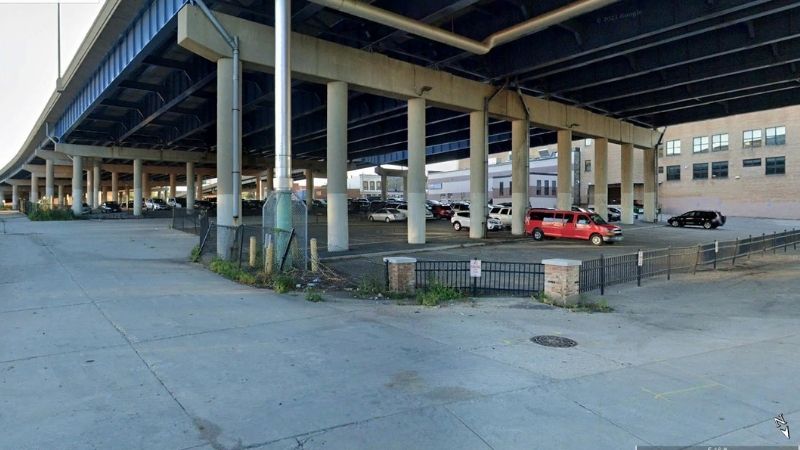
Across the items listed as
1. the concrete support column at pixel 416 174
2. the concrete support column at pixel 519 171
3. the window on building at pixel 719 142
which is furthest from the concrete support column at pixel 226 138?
the window on building at pixel 719 142

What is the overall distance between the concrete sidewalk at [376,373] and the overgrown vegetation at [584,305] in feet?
1.16

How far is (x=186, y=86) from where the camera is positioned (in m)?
28.0

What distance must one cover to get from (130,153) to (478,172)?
43.4 m

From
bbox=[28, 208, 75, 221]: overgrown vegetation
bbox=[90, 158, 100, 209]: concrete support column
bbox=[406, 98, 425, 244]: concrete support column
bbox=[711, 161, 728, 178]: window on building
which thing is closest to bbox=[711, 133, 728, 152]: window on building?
bbox=[711, 161, 728, 178]: window on building

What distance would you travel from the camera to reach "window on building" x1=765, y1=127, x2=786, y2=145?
56.3m

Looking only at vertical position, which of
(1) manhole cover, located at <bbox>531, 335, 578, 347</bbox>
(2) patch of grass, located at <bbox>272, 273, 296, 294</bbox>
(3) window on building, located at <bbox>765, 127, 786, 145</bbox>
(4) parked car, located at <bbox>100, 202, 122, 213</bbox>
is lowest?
(1) manhole cover, located at <bbox>531, 335, 578, 347</bbox>

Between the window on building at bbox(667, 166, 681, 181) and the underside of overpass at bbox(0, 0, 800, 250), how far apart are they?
27.0 m

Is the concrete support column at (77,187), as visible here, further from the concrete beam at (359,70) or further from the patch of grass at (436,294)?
the patch of grass at (436,294)

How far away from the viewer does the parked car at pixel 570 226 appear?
27117 mm

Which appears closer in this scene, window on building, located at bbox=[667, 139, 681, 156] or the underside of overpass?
the underside of overpass

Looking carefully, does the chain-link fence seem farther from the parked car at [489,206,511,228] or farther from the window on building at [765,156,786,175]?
the window on building at [765,156,786,175]

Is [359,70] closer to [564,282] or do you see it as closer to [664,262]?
[664,262]

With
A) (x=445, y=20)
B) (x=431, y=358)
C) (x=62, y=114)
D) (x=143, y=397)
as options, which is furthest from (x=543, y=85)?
(x=62, y=114)

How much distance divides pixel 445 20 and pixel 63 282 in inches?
653
